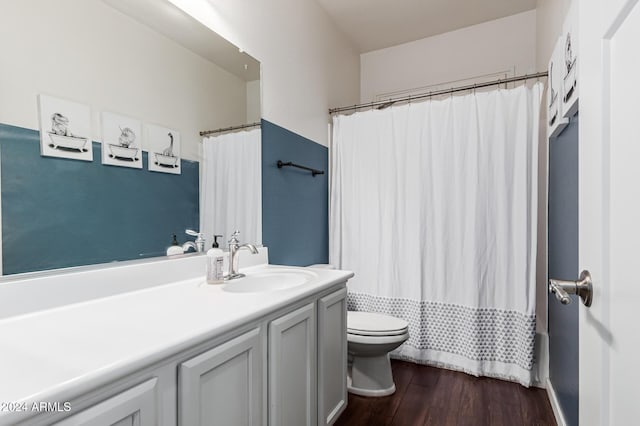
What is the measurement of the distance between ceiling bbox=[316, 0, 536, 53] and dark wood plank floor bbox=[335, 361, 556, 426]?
2.67 m

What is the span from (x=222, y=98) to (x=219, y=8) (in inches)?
17.0

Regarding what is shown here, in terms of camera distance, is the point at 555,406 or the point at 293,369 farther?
the point at 555,406

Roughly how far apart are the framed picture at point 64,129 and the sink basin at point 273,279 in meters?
0.78

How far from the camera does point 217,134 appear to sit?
164 centimetres

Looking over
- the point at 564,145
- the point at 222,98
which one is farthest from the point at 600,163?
the point at 222,98

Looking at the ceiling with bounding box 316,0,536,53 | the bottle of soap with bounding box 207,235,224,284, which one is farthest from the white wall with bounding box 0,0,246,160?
the ceiling with bounding box 316,0,536,53

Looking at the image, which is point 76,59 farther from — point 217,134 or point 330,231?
point 330,231

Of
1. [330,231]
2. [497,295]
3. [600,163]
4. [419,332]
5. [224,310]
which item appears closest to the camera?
[600,163]

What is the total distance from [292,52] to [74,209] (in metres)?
1.68

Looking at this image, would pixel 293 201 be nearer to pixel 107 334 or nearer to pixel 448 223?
pixel 448 223

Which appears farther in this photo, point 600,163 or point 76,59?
point 76,59

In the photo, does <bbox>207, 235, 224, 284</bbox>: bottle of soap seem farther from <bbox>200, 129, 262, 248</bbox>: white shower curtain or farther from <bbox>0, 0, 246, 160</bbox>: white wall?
<bbox>0, 0, 246, 160</bbox>: white wall

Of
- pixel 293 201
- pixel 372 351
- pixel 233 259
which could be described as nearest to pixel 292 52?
pixel 293 201

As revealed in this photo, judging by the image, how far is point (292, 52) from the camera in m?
2.21
